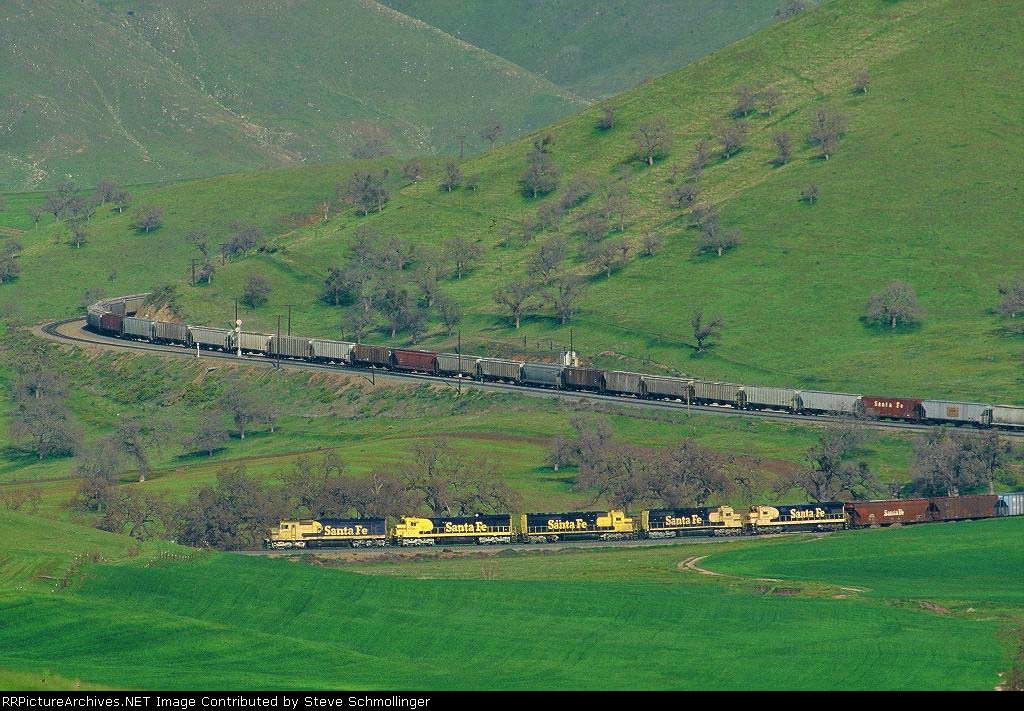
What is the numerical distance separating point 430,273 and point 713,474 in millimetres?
89463

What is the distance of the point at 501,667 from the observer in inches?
2427

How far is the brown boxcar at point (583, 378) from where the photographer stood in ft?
488

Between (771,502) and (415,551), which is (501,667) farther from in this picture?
(771,502)

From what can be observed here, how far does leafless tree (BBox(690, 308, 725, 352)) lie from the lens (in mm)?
164125

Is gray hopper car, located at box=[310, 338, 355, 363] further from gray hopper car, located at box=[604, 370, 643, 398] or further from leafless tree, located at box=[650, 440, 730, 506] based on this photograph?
leafless tree, located at box=[650, 440, 730, 506]

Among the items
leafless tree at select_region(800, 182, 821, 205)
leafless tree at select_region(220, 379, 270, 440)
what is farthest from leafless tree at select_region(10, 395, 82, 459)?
leafless tree at select_region(800, 182, 821, 205)

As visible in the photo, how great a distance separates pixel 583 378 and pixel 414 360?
62.8 ft

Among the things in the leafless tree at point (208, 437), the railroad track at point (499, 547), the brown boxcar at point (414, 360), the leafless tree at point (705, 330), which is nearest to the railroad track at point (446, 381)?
the brown boxcar at point (414, 360)

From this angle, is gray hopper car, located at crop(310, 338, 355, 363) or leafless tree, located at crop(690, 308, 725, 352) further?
gray hopper car, located at crop(310, 338, 355, 363)

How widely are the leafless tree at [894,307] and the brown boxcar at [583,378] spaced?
33.3m

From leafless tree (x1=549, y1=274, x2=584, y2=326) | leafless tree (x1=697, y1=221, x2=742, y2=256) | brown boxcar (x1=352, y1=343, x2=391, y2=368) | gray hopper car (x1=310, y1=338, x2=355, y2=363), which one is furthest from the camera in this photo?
leafless tree (x1=697, y1=221, x2=742, y2=256)

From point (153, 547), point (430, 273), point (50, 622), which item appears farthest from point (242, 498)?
point (430, 273)

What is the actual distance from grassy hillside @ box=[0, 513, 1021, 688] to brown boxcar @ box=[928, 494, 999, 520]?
2086cm

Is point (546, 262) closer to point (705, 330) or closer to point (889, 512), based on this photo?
point (705, 330)
